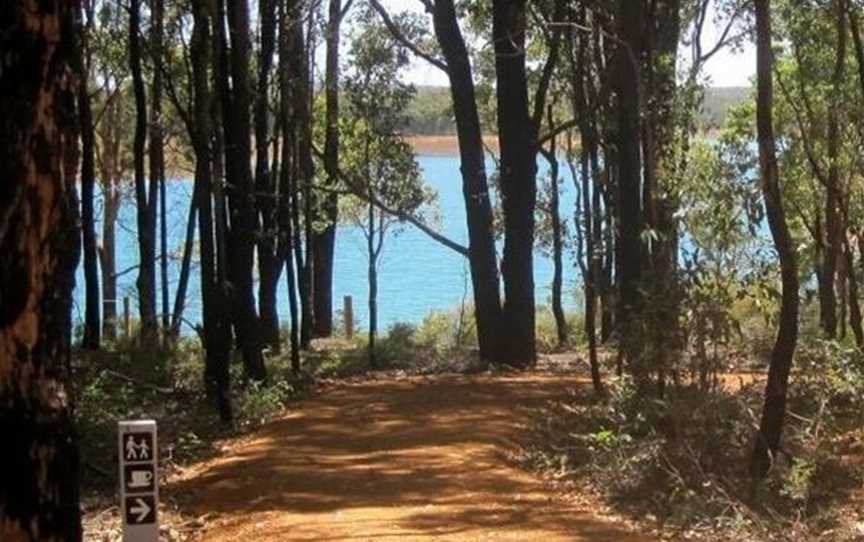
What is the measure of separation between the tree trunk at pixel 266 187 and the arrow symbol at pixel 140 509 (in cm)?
1462

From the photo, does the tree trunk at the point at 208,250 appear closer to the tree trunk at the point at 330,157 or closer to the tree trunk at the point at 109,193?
the tree trunk at the point at 330,157

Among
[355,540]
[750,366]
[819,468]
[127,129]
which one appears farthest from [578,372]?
[127,129]

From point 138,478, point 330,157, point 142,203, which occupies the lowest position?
point 138,478

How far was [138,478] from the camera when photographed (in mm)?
5879

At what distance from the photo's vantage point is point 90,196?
2231 centimetres

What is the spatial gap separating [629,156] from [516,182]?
5.78m

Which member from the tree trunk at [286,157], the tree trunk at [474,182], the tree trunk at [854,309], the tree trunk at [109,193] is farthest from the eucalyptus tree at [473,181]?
the tree trunk at [109,193]

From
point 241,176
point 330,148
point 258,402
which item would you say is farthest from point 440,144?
point 258,402

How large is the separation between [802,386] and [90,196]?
12865 millimetres

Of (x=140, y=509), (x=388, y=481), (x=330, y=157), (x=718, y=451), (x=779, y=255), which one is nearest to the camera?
(x=140, y=509)

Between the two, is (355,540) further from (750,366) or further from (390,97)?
(390,97)

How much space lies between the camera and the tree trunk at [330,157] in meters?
26.9

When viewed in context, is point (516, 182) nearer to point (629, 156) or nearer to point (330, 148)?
point (629, 156)

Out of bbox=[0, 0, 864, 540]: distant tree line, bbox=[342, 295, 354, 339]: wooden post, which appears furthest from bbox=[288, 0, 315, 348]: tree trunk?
bbox=[342, 295, 354, 339]: wooden post
